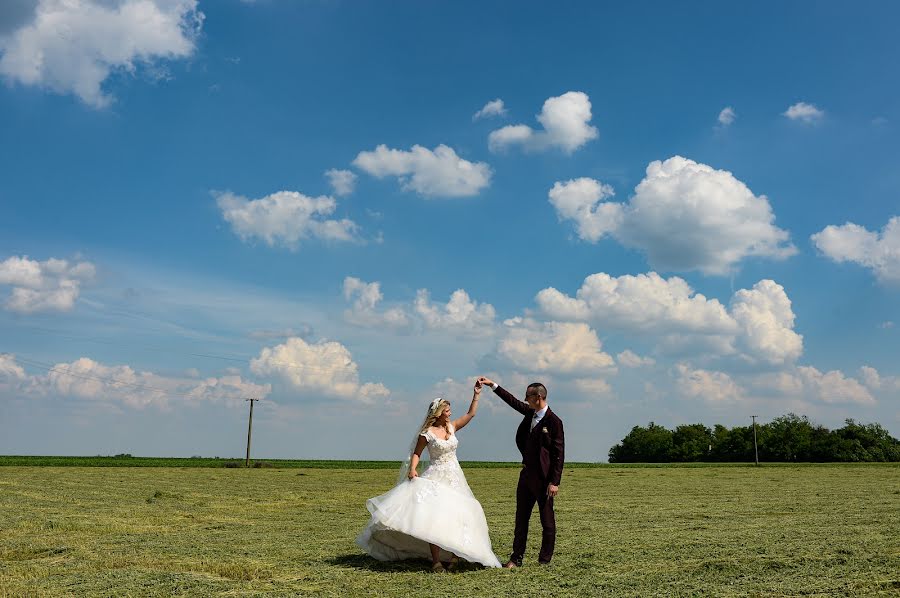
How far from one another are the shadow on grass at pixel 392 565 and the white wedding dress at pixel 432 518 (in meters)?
0.11

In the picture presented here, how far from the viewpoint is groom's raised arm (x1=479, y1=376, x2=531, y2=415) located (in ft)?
34.9

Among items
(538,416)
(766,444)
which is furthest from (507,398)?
(766,444)

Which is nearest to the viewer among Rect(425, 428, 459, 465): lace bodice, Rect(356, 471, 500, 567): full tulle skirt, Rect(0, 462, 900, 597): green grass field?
Rect(0, 462, 900, 597): green grass field

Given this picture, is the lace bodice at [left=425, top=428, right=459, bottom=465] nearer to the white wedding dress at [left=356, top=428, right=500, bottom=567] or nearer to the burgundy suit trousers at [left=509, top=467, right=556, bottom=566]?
the white wedding dress at [left=356, top=428, right=500, bottom=567]

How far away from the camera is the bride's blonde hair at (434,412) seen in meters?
10.6

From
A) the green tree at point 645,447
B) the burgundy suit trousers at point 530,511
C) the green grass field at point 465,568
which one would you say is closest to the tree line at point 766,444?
the green tree at point 645,447

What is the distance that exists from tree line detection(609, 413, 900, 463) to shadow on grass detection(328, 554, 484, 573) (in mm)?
114281

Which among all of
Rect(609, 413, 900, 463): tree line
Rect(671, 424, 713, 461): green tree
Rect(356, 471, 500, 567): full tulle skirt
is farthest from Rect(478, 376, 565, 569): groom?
Rect(671, 424, 713, 461): green tree

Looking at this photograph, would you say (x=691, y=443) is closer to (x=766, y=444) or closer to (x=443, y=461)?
(x=766, y=444)

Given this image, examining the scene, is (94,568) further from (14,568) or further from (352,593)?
(352,593)

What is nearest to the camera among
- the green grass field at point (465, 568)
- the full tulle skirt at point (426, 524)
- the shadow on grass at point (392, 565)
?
the green grass field at point (465, 568)

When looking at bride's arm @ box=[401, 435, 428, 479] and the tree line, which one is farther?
the tree line

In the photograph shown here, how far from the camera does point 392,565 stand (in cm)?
1077

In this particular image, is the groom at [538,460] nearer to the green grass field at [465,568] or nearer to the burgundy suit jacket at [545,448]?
the burgundy suit jacket at [545,448]
